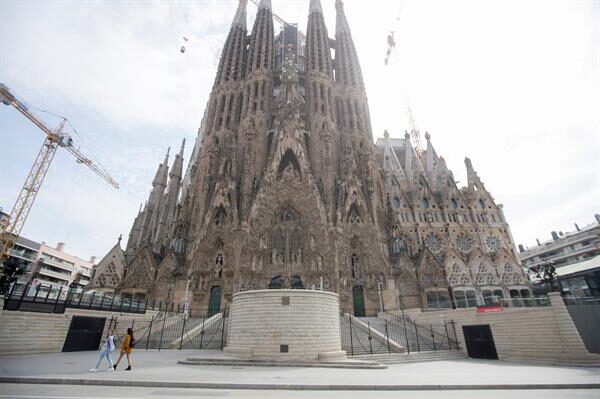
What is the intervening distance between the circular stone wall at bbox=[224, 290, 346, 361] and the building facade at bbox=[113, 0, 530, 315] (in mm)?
11392

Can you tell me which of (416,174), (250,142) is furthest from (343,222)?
(416,174)

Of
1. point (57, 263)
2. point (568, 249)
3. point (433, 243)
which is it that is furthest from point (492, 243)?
point (57, 263)

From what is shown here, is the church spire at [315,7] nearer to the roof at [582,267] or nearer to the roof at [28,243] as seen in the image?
the roof at [582,267]

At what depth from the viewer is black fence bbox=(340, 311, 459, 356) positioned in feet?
54.2

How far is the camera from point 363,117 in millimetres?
42531

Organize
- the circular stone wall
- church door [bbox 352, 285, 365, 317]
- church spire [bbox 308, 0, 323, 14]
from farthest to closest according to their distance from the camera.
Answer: church spire [bbox 308, 0, 323, 14] → church door [bbox 352, 285, 365, 317] → the circular stone wall

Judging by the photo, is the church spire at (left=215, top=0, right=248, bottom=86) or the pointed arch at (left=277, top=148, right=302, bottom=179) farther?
the church spire at (left=215, top=0, right=248, bottom=86)

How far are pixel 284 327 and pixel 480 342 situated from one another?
11.9 meters

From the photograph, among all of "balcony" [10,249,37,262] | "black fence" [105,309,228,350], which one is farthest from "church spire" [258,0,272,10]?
"balcony" [10,249,37,262]

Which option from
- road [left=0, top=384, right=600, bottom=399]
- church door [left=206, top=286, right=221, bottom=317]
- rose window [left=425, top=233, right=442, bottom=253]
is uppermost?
rose window [left=425, top=233, right=442, bottom=253]

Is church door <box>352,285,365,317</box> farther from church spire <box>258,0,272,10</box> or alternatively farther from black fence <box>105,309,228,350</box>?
church spire <box>258,0,272,10</box>

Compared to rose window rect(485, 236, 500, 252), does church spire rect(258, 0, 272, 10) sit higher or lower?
higher

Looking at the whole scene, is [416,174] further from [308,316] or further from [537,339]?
[308,316]

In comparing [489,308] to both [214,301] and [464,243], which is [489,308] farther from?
[464,243]
